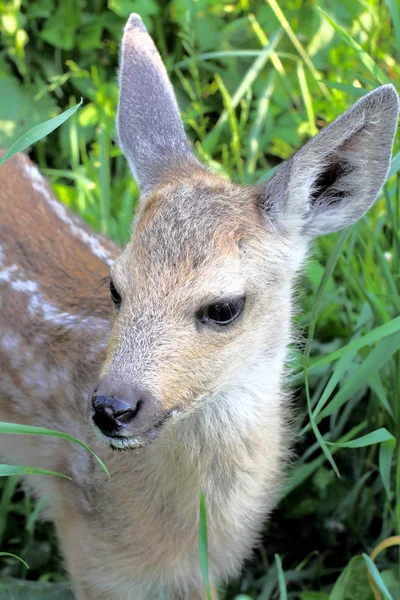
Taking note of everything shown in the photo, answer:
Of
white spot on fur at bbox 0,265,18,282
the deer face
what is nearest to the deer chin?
the deer face

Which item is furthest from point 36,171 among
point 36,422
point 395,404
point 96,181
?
point 395,404

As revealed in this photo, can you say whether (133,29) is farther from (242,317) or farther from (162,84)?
(242,317)

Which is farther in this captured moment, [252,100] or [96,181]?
[252,100]

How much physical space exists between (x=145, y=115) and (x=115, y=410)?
1196 millimetres

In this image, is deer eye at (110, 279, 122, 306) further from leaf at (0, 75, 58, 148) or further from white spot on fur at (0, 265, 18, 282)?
leaf at (0, 75, 58, 148)

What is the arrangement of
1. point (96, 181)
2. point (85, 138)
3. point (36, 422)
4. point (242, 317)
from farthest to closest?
point (85, 138) < point (96, 181) < point (36, 422) < point (242, 317)

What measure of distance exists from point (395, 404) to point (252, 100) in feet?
7.91

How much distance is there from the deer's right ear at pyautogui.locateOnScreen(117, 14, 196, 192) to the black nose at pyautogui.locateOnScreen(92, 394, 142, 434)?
966 mm

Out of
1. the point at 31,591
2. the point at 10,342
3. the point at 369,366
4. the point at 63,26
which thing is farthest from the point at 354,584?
the point at 63,26

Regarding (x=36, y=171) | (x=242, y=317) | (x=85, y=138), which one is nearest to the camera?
(x=242, y=317)

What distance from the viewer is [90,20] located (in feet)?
17.3

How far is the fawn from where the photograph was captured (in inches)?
99.4

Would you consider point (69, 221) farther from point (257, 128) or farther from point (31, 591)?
point (31, 591)

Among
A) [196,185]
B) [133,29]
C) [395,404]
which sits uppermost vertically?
[133,29]
